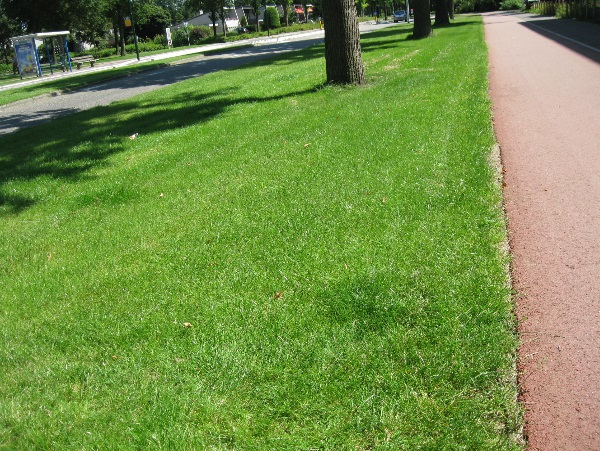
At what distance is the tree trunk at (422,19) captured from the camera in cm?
2612

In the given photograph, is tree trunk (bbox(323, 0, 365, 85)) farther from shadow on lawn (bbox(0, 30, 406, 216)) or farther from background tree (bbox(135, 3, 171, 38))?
background tree (bbox(135, 3, 171, 38))

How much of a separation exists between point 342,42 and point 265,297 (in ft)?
30.6

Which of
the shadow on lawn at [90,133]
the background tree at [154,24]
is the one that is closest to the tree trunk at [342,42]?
the shadow on lawn at [90,133]

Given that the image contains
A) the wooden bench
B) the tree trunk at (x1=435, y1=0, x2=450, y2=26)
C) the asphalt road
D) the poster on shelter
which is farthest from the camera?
the tree trunk at (x1=435, y1=0, x2=450, y2=26)

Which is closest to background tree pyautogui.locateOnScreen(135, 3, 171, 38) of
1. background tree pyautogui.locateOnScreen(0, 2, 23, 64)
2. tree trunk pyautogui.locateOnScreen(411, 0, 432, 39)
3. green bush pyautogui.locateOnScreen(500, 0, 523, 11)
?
background tree pyautogui.locateOnScreen(0, 2, 23, 64)

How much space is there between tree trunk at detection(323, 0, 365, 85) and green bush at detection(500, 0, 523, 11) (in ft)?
205

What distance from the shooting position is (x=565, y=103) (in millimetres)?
9500

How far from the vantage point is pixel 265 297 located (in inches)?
157

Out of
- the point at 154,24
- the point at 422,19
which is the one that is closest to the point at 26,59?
the point at 422,19

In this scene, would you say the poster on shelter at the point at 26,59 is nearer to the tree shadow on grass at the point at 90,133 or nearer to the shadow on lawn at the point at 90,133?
the tree shadow on grass at the point at 90,133

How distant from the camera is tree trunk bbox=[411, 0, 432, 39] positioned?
85.7ft

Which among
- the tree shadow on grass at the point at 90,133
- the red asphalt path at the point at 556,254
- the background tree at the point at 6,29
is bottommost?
the red asphalt path at the point at 556,254

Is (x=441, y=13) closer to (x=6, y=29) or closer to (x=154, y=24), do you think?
(x=154, y=24)

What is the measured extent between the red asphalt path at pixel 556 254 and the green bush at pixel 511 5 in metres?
64.4
